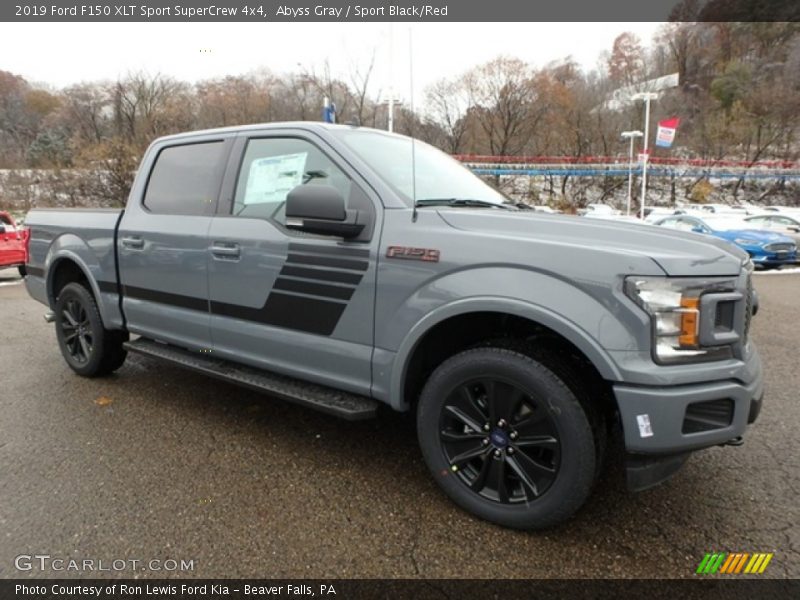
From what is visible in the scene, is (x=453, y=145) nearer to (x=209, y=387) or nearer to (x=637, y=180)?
(x=637, y=180)

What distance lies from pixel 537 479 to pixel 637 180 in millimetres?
49454

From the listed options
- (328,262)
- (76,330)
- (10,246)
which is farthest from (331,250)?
(10,246)

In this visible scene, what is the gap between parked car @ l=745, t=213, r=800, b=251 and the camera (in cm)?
1518

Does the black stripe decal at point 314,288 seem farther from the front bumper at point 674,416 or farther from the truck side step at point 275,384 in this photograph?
the front bumper at point 674,416

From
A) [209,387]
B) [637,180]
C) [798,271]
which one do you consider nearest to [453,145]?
[637,180]

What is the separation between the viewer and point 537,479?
232 centimetres

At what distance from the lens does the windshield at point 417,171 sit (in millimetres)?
2904

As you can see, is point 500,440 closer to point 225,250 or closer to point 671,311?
point 671,311

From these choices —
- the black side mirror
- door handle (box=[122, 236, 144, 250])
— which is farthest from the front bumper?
door handle (box=[122, 236, 144, 250])

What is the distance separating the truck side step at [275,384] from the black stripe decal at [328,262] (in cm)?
71

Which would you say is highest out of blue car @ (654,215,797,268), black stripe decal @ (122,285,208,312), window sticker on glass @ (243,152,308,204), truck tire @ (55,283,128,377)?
window sticker on glass @ (243,152,308,204)

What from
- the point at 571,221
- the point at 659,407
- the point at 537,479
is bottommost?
the point at 537,479

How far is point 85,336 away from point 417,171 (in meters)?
3.28

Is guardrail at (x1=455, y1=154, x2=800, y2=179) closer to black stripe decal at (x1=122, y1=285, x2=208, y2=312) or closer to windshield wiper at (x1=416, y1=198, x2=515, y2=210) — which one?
black stripe decal at (x1=122, y1=285, x2=208, y2=312)
